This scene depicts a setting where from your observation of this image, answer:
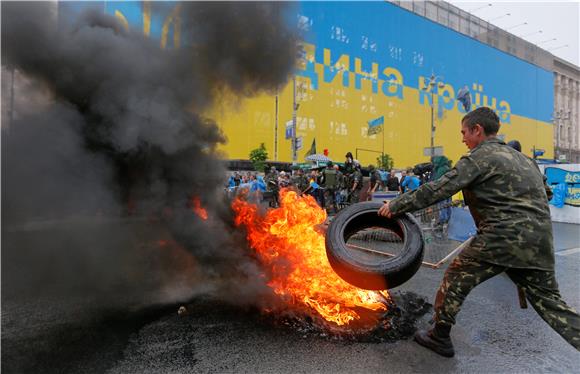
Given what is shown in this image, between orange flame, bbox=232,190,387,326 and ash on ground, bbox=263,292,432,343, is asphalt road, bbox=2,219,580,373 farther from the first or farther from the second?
orange flame, bbox=232,190,387,326

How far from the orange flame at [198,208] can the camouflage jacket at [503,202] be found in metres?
2.76

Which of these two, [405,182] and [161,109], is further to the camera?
[405,182]

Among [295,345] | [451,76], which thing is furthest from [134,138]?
[451,76]

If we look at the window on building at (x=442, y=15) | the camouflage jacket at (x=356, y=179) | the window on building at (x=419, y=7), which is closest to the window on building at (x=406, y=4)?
the window on building at (x=419, y=7)

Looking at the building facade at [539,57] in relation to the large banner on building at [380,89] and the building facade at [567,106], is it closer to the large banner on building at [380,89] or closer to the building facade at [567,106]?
the building facade at [567,106]

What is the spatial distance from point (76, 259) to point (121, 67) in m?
2.94

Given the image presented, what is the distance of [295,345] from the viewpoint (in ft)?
9.46

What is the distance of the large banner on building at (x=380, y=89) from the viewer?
36.1 metres

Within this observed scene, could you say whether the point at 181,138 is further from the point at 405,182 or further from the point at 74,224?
the point at 405,182

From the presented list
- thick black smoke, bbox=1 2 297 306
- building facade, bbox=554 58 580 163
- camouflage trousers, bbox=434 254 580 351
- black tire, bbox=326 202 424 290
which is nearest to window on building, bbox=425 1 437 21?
building facade, bbox=554 58 580 163

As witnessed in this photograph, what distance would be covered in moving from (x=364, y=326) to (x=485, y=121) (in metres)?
2.03

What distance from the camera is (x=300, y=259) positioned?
3.87m

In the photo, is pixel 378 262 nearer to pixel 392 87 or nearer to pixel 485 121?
pixel 485 121

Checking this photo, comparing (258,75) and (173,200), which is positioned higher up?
(258,75)
